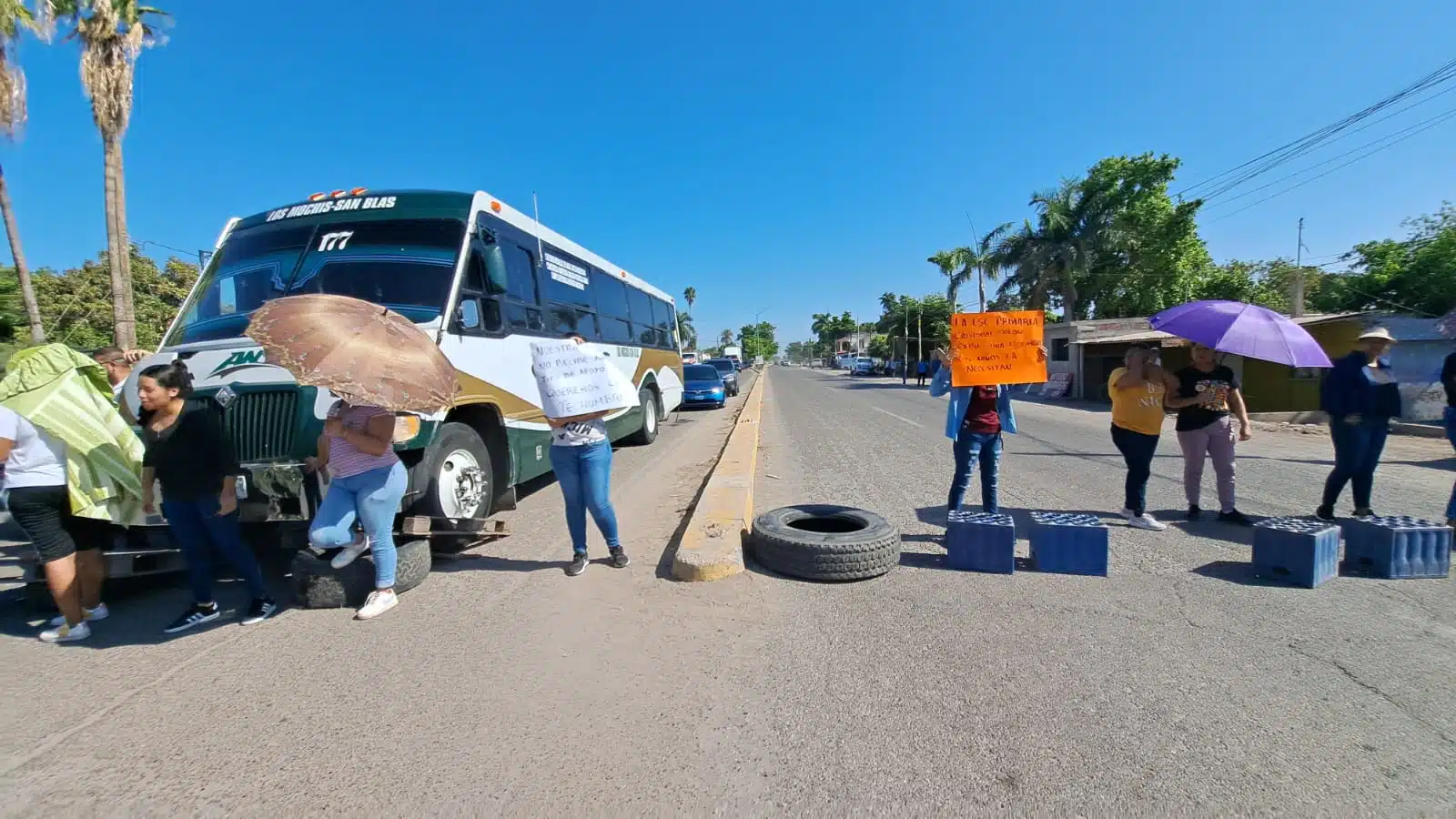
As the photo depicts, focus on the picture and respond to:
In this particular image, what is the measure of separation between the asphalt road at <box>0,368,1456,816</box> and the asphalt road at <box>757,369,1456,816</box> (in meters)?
0.01

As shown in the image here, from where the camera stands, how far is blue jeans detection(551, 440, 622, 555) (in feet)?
14.1

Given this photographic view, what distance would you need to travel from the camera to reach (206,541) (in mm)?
3666

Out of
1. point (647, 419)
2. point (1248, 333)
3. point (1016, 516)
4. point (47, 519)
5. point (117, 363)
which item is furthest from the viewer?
point (647, 419)

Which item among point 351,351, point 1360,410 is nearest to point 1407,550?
point 1360,410

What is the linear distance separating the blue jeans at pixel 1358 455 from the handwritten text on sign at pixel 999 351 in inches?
114

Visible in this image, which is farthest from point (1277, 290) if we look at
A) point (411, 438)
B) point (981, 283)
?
point (411, 438)

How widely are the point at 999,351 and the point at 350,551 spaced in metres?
4.84

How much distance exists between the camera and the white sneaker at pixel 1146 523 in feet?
17.7

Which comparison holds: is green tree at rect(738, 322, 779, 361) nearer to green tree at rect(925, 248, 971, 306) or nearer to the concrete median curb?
green tree at rect(925, 248, 971, 306)

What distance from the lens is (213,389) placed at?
13.4 feet

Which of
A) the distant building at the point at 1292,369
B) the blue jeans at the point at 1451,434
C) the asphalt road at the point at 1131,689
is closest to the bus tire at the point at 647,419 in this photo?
the asphalt road at the point at 1131,689

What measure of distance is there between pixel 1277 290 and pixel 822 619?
46.5 metres

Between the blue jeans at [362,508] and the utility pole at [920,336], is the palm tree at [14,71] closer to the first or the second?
the blue jeans at [362,508]

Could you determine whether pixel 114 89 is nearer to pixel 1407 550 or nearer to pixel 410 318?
pixel 410 318
